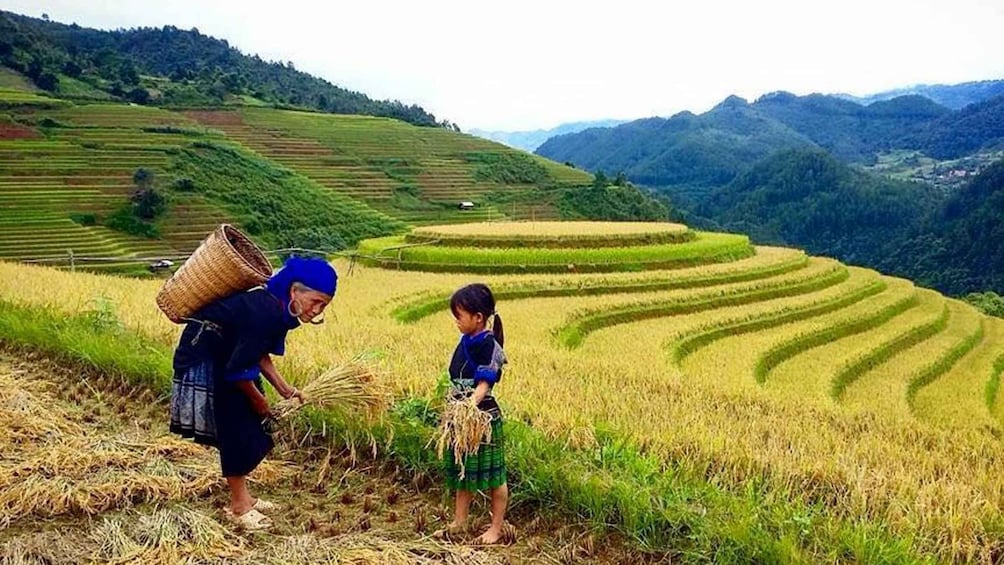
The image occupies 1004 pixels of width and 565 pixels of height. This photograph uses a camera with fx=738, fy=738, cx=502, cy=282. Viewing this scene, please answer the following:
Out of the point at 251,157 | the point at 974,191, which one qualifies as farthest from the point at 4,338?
the point at 974,191

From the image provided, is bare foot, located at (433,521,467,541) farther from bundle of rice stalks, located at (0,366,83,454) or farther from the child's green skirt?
bundle of rice stalks, located at (0,366,83,454)

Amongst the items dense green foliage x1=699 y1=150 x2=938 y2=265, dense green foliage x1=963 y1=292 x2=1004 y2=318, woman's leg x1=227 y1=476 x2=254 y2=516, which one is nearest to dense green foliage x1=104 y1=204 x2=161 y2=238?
dense green foliage x1=963 y1=292 x2=1004 y2=318

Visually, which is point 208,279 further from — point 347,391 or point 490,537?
point 490,537

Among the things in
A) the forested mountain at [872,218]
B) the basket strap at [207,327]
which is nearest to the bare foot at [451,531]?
the basket strap at [207,327]

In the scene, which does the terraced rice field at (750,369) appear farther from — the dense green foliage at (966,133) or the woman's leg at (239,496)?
the dense green foliage at (966,133)

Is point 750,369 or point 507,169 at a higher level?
point 507,169

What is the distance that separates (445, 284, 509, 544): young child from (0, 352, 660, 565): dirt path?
17 centimetres

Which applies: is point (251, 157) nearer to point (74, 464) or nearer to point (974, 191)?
point (74, 464)

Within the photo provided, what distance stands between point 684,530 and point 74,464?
3360 millimetres

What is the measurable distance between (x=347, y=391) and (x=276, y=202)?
45.4m

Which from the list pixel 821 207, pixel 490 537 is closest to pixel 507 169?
pixel 821 207

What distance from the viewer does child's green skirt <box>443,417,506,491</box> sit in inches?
137

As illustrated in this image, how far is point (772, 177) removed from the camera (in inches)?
4092

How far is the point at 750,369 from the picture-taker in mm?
11883
